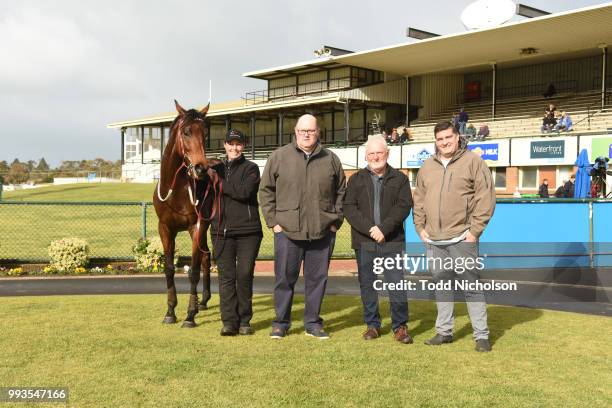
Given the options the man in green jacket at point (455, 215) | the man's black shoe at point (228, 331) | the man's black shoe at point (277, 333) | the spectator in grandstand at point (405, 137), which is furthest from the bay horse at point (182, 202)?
the spectator in grandstand at point (405, 137)

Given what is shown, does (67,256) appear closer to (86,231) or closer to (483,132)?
(86,231)

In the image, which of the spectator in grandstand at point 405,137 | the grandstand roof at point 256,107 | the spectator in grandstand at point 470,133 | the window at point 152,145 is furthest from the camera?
the window at point 152,145

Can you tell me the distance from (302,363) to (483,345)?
6.02ft

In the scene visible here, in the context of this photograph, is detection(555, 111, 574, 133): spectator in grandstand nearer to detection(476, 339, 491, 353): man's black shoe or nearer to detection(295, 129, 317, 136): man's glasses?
detection(476, 339, 491, 353): man's black shoe

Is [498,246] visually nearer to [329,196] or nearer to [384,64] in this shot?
[329,196]

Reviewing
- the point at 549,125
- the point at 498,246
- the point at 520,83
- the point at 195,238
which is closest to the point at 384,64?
the point at 520,83

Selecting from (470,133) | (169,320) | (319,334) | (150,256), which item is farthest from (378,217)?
(470,133)

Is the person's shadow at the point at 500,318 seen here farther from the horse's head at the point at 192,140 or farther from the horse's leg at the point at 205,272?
the horse's head at the point at 192,140

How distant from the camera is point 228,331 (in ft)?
21.0

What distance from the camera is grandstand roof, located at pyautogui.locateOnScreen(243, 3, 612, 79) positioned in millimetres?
29438

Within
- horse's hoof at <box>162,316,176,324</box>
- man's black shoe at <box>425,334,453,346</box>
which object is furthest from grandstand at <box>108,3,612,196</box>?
man's black shoe at <box>425,334,453,346</box>

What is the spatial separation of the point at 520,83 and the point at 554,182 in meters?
12.5

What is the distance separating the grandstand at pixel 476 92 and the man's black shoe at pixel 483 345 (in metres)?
22.4

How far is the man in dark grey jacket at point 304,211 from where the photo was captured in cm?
609
